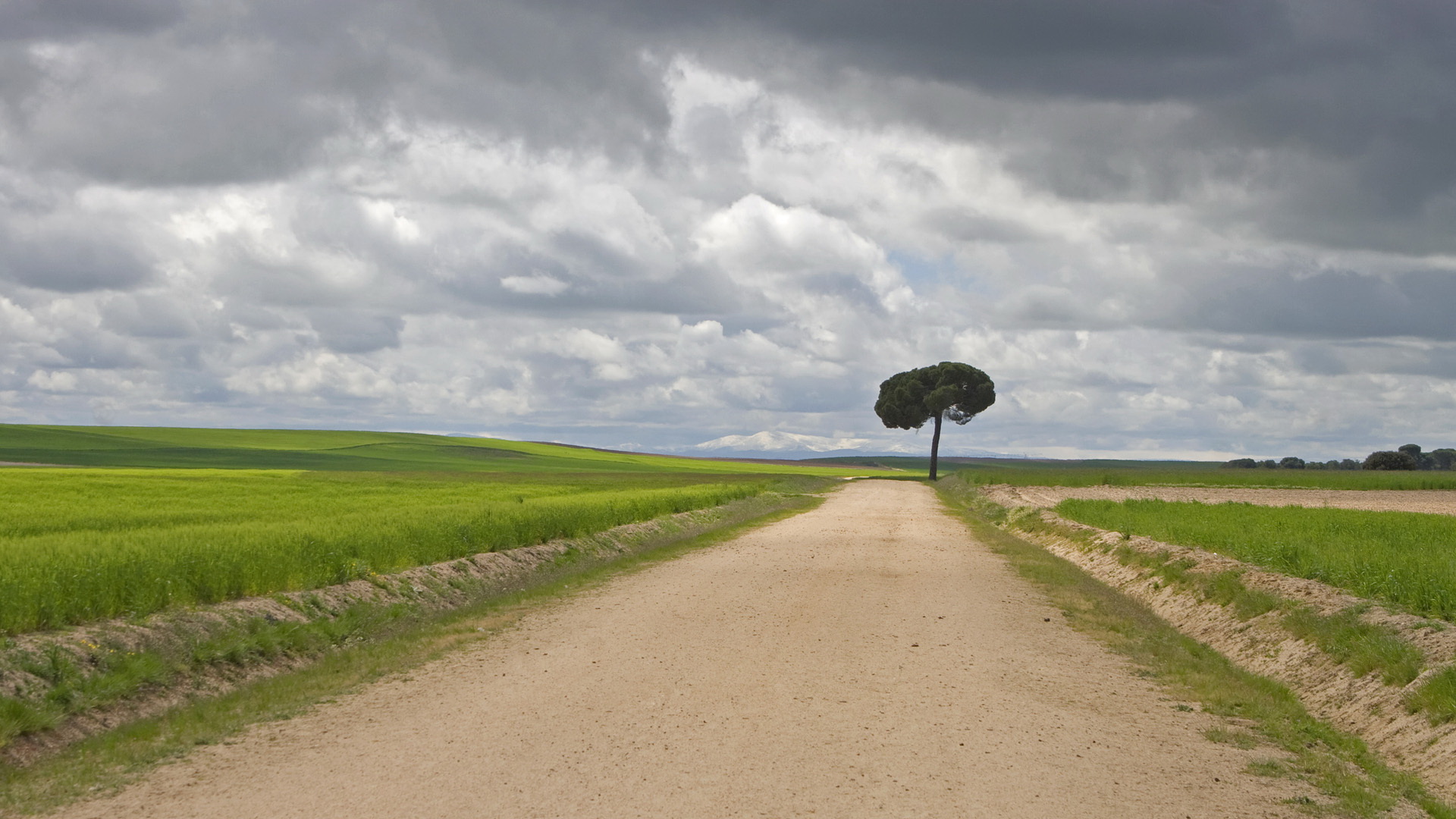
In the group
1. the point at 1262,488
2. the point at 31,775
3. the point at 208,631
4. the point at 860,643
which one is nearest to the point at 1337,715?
the point at 860,643

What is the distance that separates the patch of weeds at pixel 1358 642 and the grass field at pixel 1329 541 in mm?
858

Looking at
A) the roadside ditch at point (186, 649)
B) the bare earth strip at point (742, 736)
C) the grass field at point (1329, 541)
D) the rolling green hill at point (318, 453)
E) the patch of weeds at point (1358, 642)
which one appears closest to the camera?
the bare earth strip at point (742, 736)

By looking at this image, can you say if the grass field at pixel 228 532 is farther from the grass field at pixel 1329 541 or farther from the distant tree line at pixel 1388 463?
the distant tree line at pixel 1388 463

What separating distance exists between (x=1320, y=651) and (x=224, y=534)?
16782mm

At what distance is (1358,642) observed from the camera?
1143 cm

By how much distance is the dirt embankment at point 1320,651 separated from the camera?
893cm

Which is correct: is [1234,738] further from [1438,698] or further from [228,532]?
[228,532]

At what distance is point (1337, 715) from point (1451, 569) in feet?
18.7

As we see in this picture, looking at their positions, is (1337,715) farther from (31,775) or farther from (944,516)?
(944,516)

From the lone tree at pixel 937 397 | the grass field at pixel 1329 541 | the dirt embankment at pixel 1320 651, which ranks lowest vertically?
the dirt embankment at pixel 1320 651

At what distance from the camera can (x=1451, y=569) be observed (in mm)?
14484

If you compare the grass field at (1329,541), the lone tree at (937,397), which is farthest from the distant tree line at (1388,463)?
the grass field at (1329,541)

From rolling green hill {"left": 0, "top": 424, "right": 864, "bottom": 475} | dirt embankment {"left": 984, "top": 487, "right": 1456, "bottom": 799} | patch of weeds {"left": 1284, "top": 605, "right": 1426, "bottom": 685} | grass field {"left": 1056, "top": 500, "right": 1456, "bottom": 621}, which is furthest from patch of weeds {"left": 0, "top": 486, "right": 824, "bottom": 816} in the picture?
rolling green hill {"left": 0, "top": 424, "right": 864, "bottom": 475}

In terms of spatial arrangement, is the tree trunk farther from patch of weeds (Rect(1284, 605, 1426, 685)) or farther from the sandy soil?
patch of weeds (Rect(1284, 605, 1426, 685))
